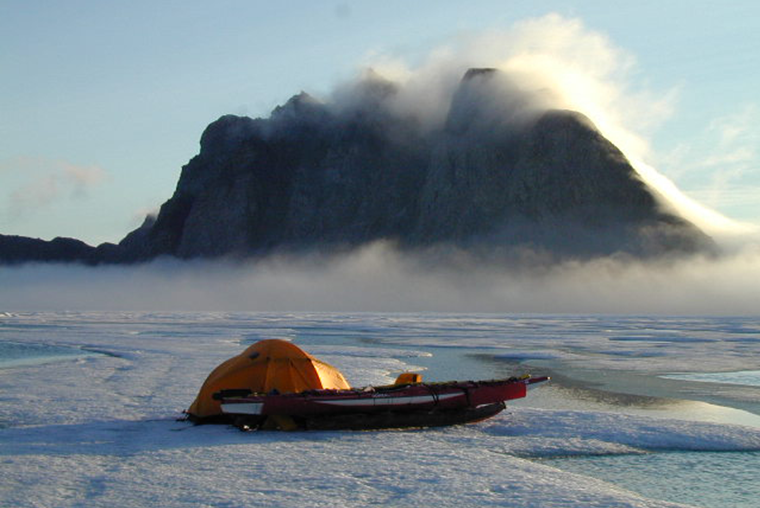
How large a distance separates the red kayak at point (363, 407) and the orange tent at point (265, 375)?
33.8 inches

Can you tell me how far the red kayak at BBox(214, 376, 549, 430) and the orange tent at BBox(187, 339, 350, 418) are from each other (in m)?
0.86

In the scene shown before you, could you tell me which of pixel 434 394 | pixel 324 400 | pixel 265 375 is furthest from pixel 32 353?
pixel 434 394

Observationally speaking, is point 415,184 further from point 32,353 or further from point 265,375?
point 265,375

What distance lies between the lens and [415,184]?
17000cm

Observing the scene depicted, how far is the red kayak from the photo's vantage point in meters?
16.5

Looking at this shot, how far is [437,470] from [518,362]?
22061 mm

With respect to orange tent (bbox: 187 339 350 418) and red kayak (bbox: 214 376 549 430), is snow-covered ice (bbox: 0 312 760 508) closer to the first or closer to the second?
red kayak (bbox: 214 376 549 430)

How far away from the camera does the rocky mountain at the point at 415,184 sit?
145 metres

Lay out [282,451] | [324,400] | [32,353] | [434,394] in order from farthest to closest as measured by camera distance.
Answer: [32,353]
[434,394]
[324,400]
[282,451]

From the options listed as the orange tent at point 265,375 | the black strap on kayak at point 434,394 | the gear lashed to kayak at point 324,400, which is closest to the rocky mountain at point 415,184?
the gear lashed to kayak at point 324,400

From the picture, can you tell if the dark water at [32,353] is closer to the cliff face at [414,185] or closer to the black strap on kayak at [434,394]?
the black strap on kayak at [434,394]

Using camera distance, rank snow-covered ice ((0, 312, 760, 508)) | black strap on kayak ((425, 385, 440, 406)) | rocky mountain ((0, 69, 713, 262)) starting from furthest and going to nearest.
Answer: rocky mountain ((0, 69, 713, 262)) < black strap on kayak ((425, 385, 440, 406)) < snow-covered ice ((0, 312, 760, 508))

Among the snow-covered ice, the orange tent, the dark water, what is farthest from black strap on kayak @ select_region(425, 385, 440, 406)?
the dark water

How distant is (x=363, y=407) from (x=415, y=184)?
154460 mm
